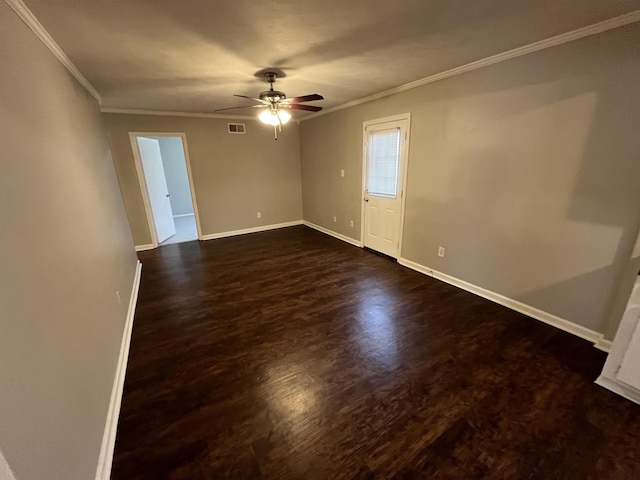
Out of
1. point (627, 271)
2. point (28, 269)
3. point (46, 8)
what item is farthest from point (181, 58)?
point (627, 271)

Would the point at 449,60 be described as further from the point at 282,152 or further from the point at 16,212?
the point at 282,152

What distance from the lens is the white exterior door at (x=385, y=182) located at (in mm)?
3732

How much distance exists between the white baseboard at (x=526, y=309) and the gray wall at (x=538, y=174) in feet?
0.19

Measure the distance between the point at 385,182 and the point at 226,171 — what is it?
3203mm

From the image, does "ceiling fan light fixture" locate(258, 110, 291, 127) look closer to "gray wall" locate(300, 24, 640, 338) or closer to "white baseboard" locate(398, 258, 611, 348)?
"gray wall" locate(300, 24, 640, 338)

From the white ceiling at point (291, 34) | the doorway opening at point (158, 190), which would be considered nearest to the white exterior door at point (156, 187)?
the doorway opening at point (158, 190)

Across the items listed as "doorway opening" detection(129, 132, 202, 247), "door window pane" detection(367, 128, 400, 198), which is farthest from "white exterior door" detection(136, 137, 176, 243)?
"door window pane" detection(367, 128, 400, 198)

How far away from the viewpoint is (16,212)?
1072mm

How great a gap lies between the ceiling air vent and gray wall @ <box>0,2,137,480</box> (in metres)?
3.15

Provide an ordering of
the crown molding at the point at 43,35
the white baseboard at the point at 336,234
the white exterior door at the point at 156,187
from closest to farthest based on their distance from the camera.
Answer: the crown molding at the point at 43,35
the white exterior door at the point at 156,187
the white baseboard at the point at 336,234

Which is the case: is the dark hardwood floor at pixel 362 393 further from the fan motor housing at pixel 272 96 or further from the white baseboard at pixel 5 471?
the fan motor housing at pixel 272 96

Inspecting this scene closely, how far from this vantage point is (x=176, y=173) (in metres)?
7.58

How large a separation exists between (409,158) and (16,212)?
361 cm

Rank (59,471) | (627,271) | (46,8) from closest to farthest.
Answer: (59,471), (46,8), (627,271)
